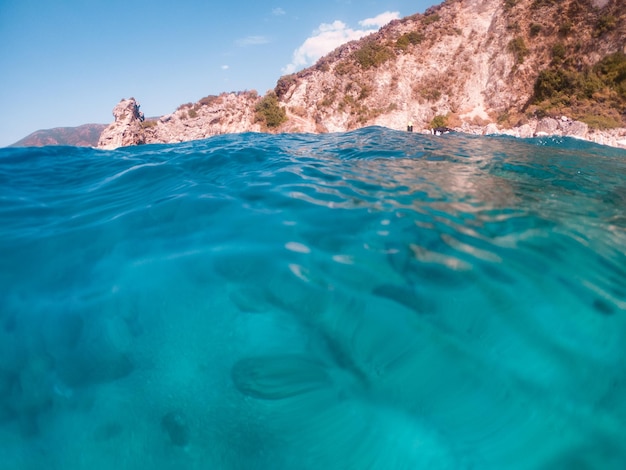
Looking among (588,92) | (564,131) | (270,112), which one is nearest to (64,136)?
(270,112)

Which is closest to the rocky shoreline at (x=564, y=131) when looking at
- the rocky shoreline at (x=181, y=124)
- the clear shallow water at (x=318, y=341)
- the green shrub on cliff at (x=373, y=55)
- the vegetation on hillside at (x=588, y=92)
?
the vegetation on hillside at (x=588, y=92)

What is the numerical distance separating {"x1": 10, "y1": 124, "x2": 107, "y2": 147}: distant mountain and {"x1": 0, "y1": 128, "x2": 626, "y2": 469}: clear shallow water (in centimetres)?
7500

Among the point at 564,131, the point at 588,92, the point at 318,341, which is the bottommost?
the point at 318,341

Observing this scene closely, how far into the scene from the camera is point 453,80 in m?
28.9

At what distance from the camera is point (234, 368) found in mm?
1827

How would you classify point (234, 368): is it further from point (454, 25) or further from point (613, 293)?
point (454, 25)

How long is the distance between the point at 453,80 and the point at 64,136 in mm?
78086

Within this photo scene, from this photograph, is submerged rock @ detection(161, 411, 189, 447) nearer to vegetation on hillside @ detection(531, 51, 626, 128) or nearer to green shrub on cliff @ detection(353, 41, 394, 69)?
vegetation on hillside @ detection(531, 51, 626, 128)

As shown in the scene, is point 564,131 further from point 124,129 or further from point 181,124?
point 124,129

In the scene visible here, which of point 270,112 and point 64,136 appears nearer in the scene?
point 270,112

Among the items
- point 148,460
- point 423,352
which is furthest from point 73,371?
point 423,352

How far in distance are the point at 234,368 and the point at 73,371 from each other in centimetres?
104

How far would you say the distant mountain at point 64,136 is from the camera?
206ft

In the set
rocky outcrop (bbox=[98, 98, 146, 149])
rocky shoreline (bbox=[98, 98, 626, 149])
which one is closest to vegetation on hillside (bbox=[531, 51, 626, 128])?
rocky shoreline (bbox=[98, 98, 626, 149])
